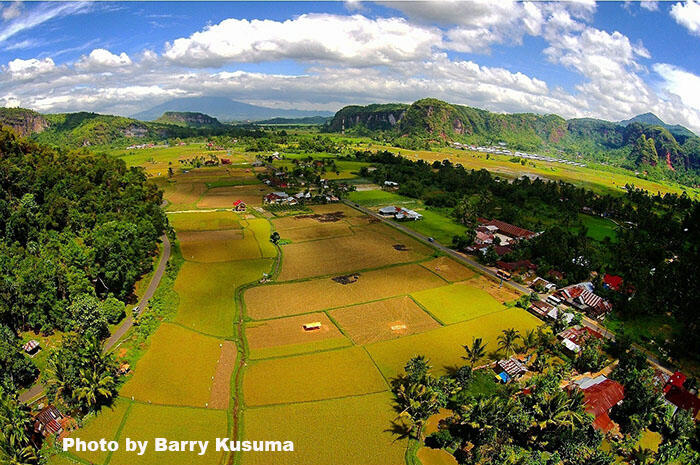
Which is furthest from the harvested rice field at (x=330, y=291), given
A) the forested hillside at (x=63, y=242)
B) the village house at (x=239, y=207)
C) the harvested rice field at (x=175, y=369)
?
the village house at (x=239, y=207)

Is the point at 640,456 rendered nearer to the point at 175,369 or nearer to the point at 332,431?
the point at 332,431

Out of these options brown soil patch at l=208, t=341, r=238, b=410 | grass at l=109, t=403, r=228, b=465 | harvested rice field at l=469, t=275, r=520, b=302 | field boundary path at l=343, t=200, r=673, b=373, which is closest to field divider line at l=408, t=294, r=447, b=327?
harvested rice field at l=469, t=275, r=520, b=302

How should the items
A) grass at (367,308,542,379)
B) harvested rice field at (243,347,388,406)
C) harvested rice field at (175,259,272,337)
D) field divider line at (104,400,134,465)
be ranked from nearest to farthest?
1. field divider line at (104,400,134,465)
2. harvested rice field at (243,347,388,406)
3. grass at (367,308,542,379)
4. harvested rice field at (175,259,272,337)

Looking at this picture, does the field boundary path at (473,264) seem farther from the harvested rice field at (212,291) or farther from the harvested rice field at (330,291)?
the harvested rice field at (212,291)

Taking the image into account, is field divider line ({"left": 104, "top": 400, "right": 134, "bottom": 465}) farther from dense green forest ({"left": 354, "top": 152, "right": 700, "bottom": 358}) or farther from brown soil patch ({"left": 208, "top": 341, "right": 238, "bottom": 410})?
dense green forest ({"left": 354, "top": 152, "right": 700, "bottom": 358})

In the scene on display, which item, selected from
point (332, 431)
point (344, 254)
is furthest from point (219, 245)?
point (332, 431)

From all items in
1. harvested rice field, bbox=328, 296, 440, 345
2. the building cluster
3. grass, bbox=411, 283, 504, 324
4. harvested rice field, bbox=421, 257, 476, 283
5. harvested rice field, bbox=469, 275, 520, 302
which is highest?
the building cluster
